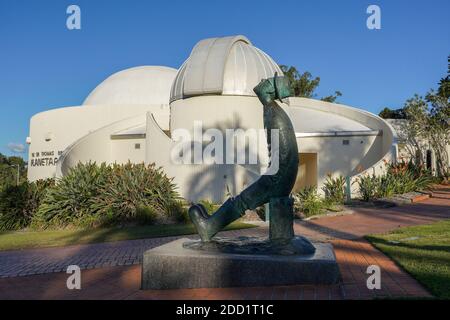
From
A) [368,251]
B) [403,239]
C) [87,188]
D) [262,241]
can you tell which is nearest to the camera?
[262,241]

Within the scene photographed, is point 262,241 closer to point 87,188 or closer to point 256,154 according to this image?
point 87,188

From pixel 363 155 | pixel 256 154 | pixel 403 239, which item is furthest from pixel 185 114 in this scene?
pixel 403 239

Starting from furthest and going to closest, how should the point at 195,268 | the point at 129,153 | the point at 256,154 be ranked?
the point at 129,153 → the point at 256,154 → the point at 195,268

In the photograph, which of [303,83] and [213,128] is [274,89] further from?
[303,83]

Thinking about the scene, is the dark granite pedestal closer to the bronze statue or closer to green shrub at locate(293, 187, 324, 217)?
the bronze statue

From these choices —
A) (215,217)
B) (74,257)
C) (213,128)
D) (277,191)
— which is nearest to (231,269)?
(215,217)

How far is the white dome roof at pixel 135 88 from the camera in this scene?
26.4m

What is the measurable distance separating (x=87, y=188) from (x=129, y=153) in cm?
793

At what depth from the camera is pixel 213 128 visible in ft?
51.4

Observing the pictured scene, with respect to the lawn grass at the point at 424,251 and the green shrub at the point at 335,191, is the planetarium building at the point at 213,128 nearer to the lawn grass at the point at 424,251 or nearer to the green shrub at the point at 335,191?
the green shrub at the point at 335,191

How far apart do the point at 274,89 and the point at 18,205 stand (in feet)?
34.9

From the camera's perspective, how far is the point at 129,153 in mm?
19953

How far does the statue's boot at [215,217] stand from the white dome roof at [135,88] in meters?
21.2

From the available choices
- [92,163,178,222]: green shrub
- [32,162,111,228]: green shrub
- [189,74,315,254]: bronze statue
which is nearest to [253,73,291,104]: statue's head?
[189,74,315,254]: bronze statue
